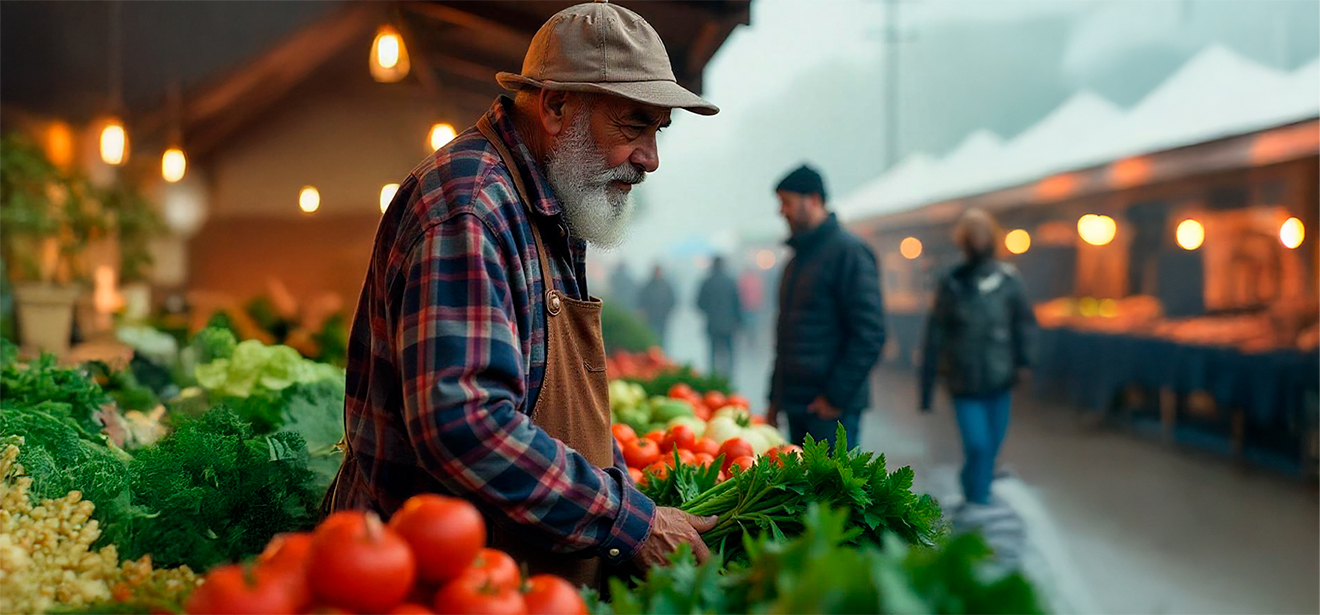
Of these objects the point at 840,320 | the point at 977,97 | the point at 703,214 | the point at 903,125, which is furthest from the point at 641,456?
the point at 977,97

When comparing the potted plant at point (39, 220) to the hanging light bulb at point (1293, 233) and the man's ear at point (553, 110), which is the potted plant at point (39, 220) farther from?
the hanging light bulb at point (1293, 233)

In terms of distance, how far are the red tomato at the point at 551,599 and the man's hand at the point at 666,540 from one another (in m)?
0.42

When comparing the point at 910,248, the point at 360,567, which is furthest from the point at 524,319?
the point at 910,248

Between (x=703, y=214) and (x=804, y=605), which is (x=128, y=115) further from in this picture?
(x=804, y=605)

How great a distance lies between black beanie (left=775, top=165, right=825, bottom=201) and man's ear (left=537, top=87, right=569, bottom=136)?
355 centimetres

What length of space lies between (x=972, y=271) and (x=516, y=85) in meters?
5.45

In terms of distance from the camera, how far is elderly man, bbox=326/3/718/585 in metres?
1.77

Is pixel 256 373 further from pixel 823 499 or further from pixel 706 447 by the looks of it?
pixel 823 499

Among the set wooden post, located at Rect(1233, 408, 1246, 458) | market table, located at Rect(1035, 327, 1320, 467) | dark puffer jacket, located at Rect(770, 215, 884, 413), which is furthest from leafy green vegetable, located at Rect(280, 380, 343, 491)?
wooden post, located at Rect(1233, 408, 1246, 458)

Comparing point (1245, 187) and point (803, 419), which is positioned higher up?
point (1245, 187)

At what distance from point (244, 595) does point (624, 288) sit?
39.0 ft

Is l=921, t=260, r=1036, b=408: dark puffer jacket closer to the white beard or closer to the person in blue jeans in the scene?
the person in blue jeans

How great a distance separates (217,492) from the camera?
2.20 m

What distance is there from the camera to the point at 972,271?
716 cm
